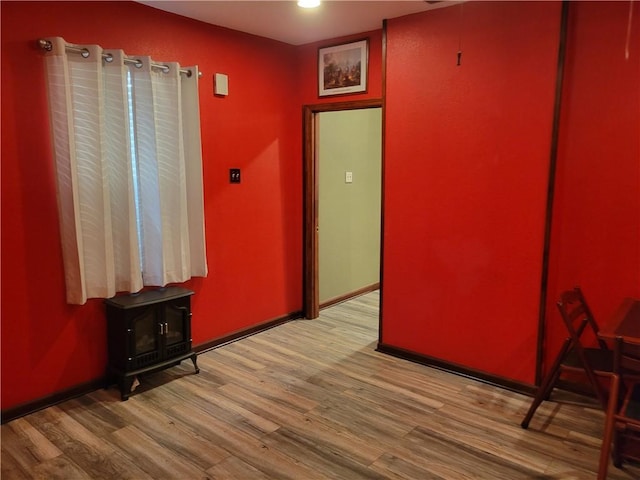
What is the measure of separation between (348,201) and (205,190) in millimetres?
1803

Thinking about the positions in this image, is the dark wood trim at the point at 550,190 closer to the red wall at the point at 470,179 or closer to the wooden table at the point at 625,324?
the red wall at the point at 470,179

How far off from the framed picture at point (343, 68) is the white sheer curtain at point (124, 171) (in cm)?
116

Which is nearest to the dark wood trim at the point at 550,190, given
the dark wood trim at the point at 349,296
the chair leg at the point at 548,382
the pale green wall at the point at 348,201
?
the chair leg at the point at 548,382

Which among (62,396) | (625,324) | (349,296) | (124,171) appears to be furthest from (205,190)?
(625,324)

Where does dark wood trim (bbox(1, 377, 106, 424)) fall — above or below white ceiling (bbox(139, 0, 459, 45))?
below

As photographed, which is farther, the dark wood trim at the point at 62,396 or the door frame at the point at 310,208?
the door frame at the point at 310,208

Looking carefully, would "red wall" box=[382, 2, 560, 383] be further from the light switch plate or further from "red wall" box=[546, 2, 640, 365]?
the light switch plate

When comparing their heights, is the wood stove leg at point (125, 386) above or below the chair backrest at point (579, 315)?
below

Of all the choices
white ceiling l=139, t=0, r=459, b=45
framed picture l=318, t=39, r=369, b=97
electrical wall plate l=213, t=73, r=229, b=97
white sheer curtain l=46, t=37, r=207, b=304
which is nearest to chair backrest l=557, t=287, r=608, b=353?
white ceiling l=139, t=0, r=459, b=45

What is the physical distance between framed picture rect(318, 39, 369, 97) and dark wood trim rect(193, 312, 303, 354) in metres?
A: 2.04

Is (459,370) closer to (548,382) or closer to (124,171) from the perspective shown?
(548,382)

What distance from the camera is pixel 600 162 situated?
2635mm

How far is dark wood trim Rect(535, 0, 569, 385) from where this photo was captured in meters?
2.63

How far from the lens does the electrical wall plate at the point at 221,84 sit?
11.5ft
